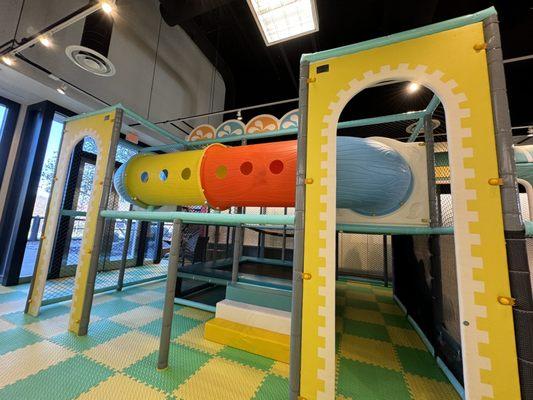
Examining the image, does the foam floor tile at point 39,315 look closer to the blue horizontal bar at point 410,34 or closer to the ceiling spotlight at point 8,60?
the ceiling spotlight at point 8,60

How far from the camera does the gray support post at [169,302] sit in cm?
142

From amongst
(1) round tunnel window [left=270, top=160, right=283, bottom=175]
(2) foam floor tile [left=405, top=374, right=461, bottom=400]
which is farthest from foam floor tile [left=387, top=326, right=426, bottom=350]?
(1) round tunnel window [left=270, top=160, right=283, bottom=175]

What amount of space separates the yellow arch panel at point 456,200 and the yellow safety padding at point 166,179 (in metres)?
1.24

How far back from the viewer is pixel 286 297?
6.18ft

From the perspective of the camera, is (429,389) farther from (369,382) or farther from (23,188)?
(23,188)

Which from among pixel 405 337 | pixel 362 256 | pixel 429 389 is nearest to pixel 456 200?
pixel 429 389

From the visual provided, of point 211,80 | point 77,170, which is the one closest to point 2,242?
point 77,170

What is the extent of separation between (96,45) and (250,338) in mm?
3169

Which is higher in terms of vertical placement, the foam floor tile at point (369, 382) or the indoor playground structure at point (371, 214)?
the indoor playground structure at point (371, 214)

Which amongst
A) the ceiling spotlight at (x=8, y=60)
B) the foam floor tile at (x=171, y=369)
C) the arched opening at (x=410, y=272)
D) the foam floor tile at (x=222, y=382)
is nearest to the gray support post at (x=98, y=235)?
the foam floor tile at (x=171, y=369)

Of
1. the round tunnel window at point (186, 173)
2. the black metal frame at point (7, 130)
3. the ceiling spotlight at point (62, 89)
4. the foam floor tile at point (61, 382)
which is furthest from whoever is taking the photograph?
the black metal frame at point (7, 130)

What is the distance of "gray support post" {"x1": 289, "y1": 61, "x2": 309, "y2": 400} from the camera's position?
1045 millimetres

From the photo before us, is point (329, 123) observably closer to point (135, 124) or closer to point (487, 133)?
point (487, 133)

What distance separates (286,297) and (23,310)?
2519mm
